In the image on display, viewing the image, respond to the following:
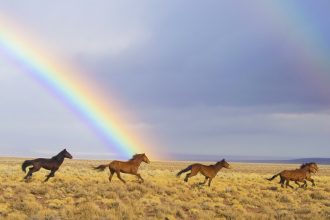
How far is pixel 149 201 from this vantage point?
22562mm

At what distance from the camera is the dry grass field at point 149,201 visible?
20.0m

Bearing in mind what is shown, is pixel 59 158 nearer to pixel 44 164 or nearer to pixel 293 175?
pixel 44 164

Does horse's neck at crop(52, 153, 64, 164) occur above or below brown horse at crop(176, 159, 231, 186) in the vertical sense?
above

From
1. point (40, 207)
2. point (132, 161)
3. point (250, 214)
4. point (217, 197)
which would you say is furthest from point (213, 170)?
point (40, 207)

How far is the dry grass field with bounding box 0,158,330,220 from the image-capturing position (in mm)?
19953

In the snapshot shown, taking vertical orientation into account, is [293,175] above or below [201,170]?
below

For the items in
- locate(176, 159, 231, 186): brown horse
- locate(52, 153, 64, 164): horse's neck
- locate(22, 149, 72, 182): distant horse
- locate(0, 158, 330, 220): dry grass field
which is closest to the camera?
locate(0, 158, 330, 220): dry grass field

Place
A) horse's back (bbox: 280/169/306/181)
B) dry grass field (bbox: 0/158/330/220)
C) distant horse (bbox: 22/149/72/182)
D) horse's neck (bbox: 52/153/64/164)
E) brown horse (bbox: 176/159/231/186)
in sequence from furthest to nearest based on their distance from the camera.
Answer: horse's back (bbox: 280/169/306/181), brown horse (bbox: 176/159/231/186), horse's neck (bbox: 52/153/64/164), distant horse (bbox: 22/149/72/182), dry grass field (bbox: 0/158/330/220)

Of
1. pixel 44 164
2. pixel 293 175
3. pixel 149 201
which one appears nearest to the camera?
pixel 149 201

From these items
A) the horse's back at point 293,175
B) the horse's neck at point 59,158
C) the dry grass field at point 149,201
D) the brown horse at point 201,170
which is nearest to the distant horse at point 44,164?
the horse's neck at point 59,158

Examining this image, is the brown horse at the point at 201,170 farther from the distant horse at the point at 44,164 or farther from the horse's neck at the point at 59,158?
the distant horse at the point at 44,164

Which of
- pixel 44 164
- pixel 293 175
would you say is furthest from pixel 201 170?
pixel 44 164

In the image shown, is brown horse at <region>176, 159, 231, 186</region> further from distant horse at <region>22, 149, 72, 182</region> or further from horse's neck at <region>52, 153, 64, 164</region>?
distant horse at <region>22, 149, 72, 182</region>

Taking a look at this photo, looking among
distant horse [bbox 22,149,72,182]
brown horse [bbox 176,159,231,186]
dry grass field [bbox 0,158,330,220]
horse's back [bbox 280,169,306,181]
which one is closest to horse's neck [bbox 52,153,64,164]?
distant horse [bbox 22,149,72,182]
